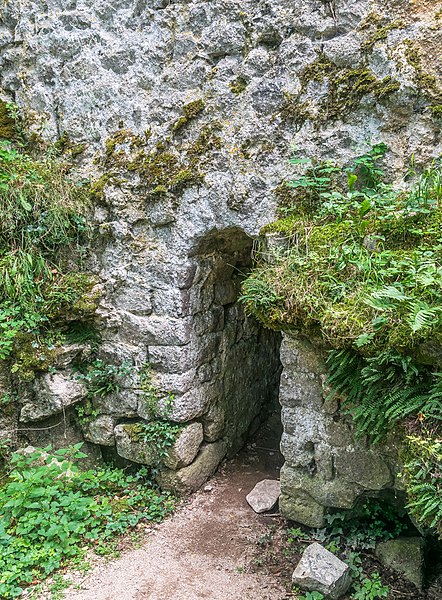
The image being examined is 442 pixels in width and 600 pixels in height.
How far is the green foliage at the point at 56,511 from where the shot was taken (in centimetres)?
319

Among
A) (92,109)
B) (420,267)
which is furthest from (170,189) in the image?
(420,267)

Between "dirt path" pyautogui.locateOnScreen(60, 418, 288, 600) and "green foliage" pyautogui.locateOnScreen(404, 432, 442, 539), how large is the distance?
125 cm

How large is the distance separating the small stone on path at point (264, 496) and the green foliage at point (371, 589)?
99 centimetres

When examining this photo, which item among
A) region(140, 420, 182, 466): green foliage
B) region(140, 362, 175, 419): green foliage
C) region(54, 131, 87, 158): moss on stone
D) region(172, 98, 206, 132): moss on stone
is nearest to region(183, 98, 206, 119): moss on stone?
region(172, 98, 206, 132): moss on stone

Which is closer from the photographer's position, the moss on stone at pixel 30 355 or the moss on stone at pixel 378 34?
the moss on stone at pixel 378 34

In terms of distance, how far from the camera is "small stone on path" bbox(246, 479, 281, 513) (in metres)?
3.85

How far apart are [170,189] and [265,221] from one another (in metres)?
0.84

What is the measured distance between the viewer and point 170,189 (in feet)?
12.2

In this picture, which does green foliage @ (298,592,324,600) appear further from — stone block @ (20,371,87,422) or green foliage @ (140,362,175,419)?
stone block @ (20,371,87,422)

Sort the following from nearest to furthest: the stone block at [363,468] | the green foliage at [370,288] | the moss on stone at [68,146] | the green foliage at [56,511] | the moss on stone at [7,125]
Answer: the green foliage at [370,288], the stone block at [363,468], the green foliage at [56,511], the moss on stone at [68,146], the moss on stone at [7,125]

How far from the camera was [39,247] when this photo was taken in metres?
4.06

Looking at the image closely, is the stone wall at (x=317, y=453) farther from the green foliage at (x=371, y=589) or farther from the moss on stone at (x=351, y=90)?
the moss on stone at (x=351, y=90)

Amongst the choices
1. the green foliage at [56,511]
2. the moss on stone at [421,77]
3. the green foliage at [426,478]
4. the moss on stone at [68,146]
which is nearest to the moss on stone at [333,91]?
the moss on stone at [421,77]

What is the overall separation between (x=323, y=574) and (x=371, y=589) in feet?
1.07
